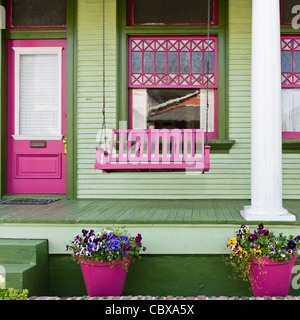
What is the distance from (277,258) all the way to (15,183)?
12.7 feet

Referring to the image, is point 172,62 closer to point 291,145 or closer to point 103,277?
point 291,145

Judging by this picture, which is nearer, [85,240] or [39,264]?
[85,240]

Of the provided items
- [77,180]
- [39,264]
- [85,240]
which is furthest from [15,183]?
[85,240]

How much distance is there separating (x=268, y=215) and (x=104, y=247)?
5.27 ft

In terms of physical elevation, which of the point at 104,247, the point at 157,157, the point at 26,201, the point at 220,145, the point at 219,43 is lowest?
the point at 104,247

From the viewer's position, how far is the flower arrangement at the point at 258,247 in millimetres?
3314

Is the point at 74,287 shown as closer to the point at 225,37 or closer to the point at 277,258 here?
the point at 277,258

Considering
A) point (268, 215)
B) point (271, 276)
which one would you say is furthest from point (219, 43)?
point (271, 276)

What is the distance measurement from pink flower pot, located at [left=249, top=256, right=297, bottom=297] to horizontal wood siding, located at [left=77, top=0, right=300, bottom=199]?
2.14 m

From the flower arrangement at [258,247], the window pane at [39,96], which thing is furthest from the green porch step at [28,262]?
the window pane at [39,96]

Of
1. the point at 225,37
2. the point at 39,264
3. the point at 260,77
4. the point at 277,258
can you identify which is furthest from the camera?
the point at 225,37

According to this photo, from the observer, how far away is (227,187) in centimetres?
553

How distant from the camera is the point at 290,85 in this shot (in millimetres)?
5555

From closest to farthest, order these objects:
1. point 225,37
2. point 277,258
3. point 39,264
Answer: point 277,258, point 39,264, point 225,37
